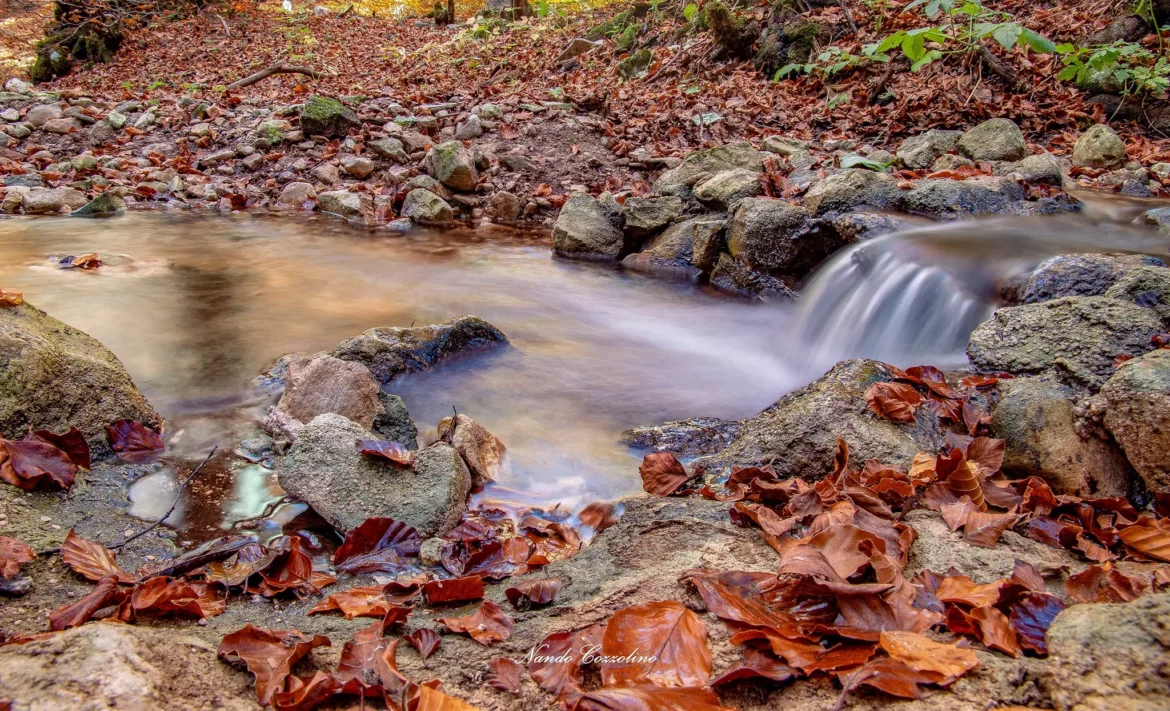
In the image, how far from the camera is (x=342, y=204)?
8.91 meters

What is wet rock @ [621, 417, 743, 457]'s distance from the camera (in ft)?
11.1

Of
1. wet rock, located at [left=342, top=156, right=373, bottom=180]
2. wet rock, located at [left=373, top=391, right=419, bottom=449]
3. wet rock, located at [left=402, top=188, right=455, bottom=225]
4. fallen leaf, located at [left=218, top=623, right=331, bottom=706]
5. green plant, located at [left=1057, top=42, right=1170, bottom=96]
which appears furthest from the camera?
wet rock, located at [left=342, top=156, right=373, bottom=180]

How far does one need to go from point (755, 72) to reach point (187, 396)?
32.8 feet

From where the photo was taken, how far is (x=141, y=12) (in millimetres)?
18094

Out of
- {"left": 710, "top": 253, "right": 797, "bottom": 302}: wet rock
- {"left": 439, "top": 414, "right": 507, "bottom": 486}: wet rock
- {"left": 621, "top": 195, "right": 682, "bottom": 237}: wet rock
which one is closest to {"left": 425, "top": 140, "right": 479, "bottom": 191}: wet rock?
{"left": 621, "top": 195, "right": 682, "bottom": 237}: wet rock

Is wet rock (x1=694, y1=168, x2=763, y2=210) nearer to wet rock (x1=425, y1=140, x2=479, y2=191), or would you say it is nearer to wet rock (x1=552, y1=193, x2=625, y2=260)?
wet rock (x1=552, y1=193, x2=625, y2=260)

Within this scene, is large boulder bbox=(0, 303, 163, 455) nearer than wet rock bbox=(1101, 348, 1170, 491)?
No

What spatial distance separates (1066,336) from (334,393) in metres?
3.40

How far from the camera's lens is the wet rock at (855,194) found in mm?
5910

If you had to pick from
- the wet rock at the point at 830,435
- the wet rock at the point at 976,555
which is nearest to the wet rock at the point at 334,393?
the wet rock at the point at 830,435

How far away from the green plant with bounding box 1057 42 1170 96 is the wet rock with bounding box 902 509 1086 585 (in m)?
7.72

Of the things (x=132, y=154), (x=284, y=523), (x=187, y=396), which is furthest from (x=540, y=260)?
(x=132, y=154)

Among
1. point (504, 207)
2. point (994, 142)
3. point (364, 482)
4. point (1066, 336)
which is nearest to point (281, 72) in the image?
point (504, 207)

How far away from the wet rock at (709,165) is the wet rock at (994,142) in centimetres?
221
